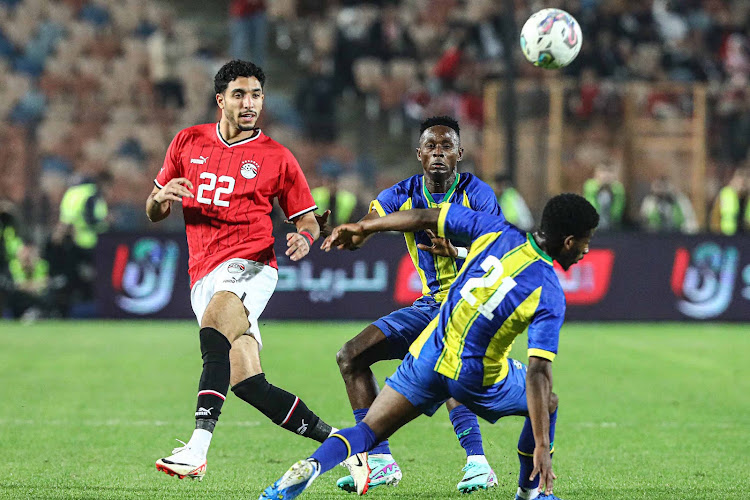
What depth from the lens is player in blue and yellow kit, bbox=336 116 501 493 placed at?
571 cm

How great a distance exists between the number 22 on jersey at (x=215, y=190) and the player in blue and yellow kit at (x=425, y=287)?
78 centimetres

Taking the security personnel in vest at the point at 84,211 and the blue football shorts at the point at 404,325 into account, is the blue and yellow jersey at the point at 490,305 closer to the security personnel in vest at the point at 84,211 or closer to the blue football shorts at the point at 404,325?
the blue football shorts at the point at 404,325

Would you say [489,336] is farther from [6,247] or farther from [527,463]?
[6,247]

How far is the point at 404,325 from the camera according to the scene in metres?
5.83

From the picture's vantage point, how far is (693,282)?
1514 cm

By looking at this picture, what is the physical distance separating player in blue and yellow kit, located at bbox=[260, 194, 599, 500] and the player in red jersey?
981 mm

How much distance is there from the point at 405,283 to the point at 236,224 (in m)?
9.21

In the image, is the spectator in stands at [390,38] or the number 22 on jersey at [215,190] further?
the spectator in stands at [390,38]

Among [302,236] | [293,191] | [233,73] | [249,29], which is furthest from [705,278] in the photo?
[233,73]

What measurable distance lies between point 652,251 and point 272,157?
1012 cm

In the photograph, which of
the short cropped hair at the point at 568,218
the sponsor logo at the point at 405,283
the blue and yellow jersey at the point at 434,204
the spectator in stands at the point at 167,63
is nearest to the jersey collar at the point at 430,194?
the blue and yellow jersey at the point at 434,204

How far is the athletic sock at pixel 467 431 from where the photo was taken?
19.0 feet

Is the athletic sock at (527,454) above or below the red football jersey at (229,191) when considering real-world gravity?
below

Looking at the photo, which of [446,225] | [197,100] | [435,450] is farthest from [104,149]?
[446,225]
